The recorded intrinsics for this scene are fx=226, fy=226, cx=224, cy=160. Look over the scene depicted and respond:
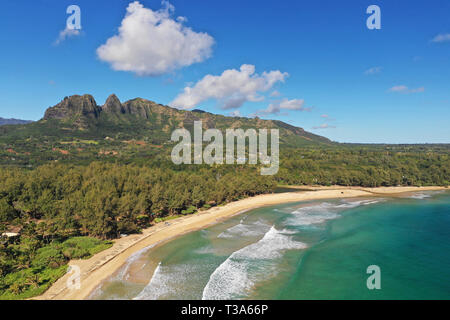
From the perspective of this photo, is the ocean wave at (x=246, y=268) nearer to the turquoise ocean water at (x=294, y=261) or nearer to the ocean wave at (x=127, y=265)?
the turquoise ocean water at (x=294, y=261)

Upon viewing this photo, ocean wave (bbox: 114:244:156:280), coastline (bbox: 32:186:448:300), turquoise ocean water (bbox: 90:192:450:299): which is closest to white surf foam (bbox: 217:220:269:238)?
turquoise ocean water (bbox: 90:192:450:299)

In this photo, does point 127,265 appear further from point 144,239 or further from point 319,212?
point 319,212

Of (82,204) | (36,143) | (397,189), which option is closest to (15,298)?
(82,204)

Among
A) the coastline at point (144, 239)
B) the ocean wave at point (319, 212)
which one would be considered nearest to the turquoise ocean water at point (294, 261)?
the ocean wave at point (319, 212)

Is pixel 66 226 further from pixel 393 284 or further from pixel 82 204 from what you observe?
pixel 393 284

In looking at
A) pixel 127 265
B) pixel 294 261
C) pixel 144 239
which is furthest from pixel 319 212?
pixel 127 265

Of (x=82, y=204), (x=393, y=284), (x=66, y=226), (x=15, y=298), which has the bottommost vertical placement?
(x=393, y=284)
